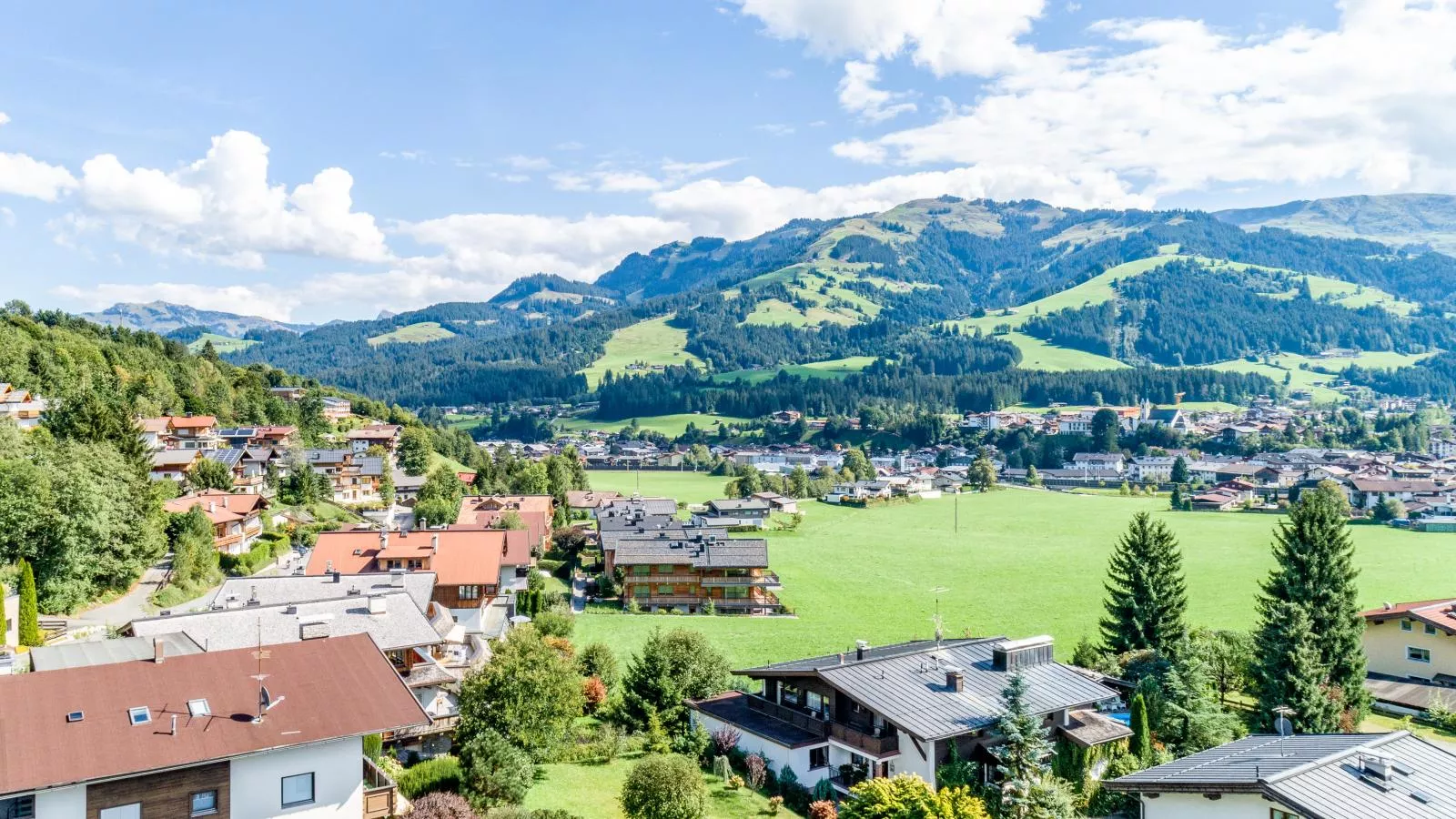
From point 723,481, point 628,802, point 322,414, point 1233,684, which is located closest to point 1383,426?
point 723,481

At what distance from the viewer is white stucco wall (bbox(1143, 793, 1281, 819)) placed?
680 inches

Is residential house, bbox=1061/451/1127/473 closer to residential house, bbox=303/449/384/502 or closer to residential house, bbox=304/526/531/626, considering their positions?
residential house, bbox=303/449/384/502

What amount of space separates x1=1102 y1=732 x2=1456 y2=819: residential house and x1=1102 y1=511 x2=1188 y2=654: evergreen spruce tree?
18.4m

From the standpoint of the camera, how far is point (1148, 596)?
3847 cm

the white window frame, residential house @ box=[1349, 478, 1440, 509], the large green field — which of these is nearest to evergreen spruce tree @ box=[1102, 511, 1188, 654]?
the large green field

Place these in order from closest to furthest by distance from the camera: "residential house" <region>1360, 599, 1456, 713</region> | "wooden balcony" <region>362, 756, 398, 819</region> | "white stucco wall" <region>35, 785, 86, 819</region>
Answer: "white stucco wall" <region>35, 785, 86, 819</region> < "wooden balcony" <region>362, 756, 398, 819</region> < "residential house" <region>1360, 599, 1456, 713</region>

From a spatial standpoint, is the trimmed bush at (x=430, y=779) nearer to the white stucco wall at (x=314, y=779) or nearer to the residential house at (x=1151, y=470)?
the white stucco wall at (x=314, y=779)

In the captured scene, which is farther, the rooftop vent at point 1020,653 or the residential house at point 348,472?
the residential house at point 348,472

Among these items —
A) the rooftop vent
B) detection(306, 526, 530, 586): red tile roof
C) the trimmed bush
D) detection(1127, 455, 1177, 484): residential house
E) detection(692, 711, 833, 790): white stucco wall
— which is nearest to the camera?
the trimmed bush

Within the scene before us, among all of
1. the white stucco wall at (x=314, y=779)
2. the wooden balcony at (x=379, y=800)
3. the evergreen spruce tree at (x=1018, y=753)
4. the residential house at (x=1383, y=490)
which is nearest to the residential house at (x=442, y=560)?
the wooden balcony at (x=379, y=800)

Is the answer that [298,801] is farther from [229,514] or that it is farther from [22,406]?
[22,406]

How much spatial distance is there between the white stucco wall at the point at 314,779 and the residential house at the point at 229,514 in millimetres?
41197

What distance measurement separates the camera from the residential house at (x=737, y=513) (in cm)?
9588

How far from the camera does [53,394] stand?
249 ft
